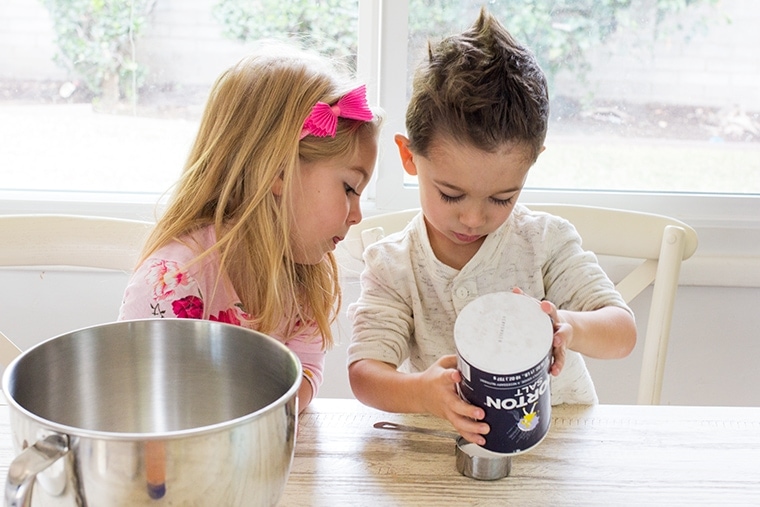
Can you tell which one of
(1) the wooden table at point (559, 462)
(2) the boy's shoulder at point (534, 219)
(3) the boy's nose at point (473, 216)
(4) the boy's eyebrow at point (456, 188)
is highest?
(4) the boy's eyebrow at point (456, 188)

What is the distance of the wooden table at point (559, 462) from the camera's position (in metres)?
0.74

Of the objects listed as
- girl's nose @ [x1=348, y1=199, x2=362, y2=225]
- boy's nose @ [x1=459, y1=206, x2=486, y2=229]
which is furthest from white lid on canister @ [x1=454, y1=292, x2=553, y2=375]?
girl's nose @ [x1=348, y1=199, x2=362, y2=225]

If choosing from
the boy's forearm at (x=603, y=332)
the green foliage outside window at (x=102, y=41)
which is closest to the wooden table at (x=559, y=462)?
the boy's forearm at (x=603, y=332)

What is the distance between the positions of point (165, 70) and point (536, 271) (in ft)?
3.34

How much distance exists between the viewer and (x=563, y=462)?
0.79 metres

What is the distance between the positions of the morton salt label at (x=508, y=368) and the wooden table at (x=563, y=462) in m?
0.08

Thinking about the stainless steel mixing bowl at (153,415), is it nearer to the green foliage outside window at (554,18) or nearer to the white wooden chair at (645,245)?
the white wooden chair at (645,245)

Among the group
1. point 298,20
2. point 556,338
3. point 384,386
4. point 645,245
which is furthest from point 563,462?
point 298,20

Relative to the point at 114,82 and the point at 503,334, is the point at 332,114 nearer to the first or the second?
the point at 503,334

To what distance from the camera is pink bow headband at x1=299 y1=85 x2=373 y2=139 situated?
1.01 meters

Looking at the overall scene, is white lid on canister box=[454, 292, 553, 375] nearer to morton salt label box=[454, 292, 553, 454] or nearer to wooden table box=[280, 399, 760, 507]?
morton salt label box=[454, 292, 553, 454]

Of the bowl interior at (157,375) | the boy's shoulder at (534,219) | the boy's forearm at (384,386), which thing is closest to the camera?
the bowl interior at (157,375)

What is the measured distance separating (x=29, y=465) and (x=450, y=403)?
0.37 meters

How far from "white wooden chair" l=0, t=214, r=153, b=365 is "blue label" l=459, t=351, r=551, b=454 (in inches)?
27.6
